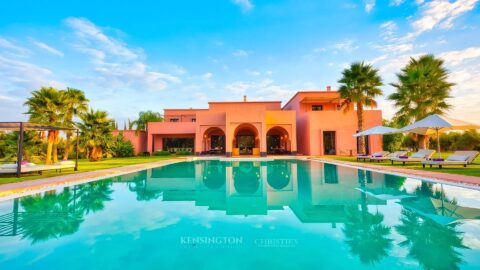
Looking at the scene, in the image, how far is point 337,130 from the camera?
80.2 ft

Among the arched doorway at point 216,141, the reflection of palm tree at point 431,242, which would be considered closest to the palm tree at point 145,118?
the arched doorway at point 216,141

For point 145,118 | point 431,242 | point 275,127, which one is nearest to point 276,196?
point 431,242

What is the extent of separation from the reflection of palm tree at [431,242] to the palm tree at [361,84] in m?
17.2

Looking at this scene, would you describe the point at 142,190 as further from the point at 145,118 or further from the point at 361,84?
the point at 145,118

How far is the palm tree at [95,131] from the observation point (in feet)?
69.0

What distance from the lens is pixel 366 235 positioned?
407 cm

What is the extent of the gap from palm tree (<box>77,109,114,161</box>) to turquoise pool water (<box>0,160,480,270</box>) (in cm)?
1533

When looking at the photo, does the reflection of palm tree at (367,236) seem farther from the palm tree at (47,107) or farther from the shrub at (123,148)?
the shrub at (123,148)

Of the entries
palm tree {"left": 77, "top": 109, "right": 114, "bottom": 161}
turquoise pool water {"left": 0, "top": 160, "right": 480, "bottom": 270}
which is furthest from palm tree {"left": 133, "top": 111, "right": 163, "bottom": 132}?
turquoise pool water {"left": 0, "top": 160, "right": 480, "bottom": 270}

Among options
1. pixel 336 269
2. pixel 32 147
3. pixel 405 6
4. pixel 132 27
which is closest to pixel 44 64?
pixel 32 147

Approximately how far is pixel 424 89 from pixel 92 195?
890 inches

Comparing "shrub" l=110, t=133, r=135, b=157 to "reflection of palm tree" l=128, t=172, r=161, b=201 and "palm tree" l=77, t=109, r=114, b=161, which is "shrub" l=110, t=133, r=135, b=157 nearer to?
"palm tree" l=77, t=109, r=114, b=161

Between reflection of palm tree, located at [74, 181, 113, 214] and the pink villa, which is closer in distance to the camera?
reflection of palm tree, located at [74, 181, 113, 214]

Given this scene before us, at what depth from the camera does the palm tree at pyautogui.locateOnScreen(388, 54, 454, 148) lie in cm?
1762
